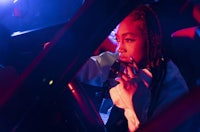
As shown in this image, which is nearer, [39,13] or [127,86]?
[127,86]

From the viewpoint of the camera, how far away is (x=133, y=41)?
1266mm

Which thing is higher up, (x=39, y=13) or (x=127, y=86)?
(x=39, y=13)

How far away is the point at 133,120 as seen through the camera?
123cm

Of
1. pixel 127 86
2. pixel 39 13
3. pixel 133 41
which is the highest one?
pixel 39 13

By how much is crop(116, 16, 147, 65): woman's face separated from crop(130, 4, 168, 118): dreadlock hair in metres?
0.01

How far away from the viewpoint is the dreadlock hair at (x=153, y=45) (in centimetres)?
125

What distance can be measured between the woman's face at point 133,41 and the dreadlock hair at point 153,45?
0.01 metres

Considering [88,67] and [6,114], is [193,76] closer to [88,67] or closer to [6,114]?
[88,67]

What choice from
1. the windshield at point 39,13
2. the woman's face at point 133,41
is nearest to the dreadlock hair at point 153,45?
the woman's face at point 133,41

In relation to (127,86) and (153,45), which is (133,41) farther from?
(127,86)

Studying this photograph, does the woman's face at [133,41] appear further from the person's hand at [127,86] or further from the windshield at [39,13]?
the windshield at [39,13]

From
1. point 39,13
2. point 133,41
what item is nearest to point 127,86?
point 133,41

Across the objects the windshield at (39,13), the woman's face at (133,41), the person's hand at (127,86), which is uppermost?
the windshield at (39,13)

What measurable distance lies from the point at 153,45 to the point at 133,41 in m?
0.08
